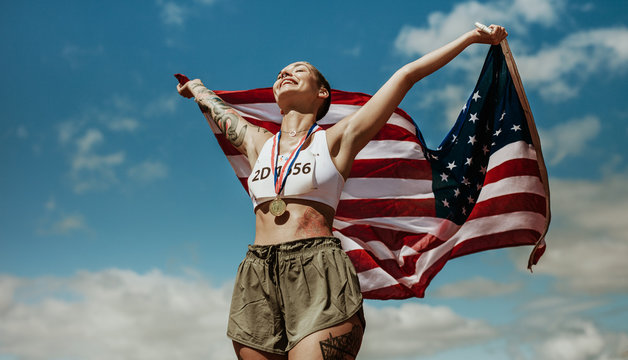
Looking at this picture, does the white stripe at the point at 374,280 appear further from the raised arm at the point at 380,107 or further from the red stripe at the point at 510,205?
the raised arm at the point at 380,107

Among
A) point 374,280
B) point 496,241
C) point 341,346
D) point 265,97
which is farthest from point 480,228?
point 341,346

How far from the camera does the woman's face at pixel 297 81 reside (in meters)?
5.06

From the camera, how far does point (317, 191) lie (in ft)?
14.5

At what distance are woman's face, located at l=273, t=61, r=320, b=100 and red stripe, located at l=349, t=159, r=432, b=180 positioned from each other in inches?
81.4

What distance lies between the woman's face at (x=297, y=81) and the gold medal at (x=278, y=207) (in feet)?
3.66

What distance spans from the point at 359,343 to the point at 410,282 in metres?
2.65

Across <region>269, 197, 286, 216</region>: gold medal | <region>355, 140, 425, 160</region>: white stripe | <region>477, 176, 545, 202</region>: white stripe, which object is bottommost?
<region>269, 197, 286, 216</region>: gold medal

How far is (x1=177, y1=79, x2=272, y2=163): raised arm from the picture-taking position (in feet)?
17.0

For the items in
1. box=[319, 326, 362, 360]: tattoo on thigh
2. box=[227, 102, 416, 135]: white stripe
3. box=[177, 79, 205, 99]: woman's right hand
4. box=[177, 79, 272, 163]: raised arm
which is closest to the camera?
box=[319, 326, 362, 360]: tattoo on thigh

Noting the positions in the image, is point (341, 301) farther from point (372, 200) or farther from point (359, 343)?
point (372, 200)

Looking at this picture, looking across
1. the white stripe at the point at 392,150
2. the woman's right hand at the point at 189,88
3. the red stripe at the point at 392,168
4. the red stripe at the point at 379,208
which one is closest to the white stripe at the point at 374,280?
the red stripe at the point at 379,208

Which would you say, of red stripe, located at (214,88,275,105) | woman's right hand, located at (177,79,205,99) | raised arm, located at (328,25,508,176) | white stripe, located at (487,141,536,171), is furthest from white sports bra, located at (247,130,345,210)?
white stripe, located at (487,141,536,171)

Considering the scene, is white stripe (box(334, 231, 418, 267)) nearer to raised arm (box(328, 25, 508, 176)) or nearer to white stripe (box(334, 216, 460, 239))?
white stripe (box(334, 216, 460, 239))

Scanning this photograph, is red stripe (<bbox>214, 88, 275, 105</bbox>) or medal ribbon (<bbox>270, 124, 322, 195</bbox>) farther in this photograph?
red stripe (<bbox>214, 88, 275, 105</bbox>)
